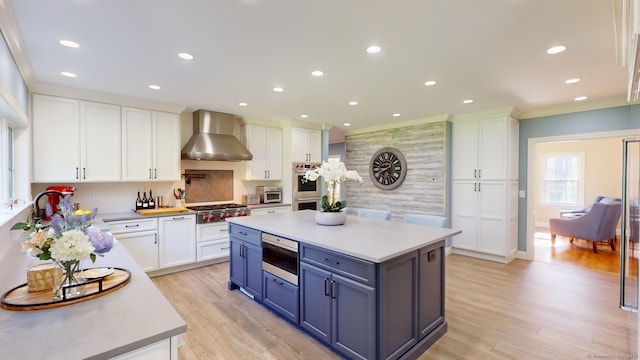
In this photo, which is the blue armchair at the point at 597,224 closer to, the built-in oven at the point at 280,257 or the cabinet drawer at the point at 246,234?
the built-in oven at the point at 280,257

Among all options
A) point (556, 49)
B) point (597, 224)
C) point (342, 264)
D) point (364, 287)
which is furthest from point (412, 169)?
point (364, 287)

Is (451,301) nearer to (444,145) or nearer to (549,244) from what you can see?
(444,145)

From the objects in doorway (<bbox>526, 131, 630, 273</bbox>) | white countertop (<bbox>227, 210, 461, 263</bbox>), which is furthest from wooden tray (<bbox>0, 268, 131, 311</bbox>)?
doorway (<bbox>526, 131, 630, 273</bbox>)

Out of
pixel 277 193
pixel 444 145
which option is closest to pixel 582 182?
pixel 444 145

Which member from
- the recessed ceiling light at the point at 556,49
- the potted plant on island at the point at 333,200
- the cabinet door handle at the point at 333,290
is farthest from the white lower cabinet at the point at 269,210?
the recessed ceiling light at the point at 556,49

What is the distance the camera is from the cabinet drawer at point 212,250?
4.42 metres

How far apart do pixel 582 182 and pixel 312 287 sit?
26.6ft

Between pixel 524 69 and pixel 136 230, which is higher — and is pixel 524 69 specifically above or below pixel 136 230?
above

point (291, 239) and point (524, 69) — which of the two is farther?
point (524, 69)

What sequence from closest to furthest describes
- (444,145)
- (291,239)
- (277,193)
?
(291,239), (444,145), (277,193)

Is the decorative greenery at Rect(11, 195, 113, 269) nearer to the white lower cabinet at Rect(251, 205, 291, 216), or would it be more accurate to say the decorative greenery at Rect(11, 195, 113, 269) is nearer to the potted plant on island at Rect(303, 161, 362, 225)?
the potted plant on island at Rect(303, 161, 362, 225)

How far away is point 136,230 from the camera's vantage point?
3873mm

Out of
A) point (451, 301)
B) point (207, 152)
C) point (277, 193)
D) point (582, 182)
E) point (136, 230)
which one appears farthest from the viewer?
point (582, 182)

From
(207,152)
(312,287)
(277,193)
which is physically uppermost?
(207,152)
